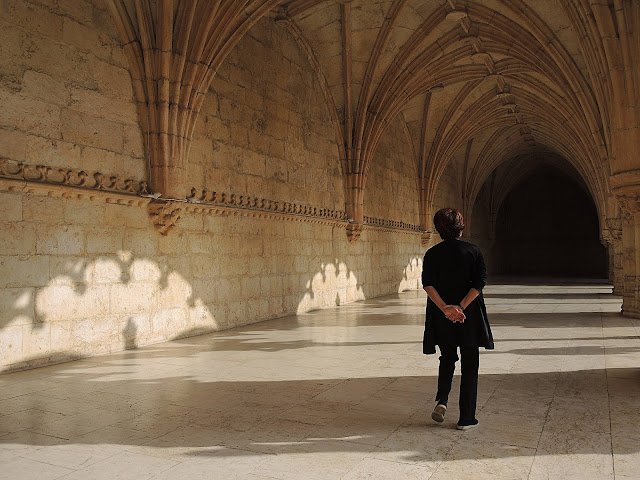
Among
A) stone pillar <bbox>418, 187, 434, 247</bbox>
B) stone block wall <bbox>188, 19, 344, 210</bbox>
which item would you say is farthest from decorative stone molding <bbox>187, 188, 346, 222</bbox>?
stone pillar <bbox>418, 187, 434, 247</bbox>

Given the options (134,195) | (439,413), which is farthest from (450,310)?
(134,195)

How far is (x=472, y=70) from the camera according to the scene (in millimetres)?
12562

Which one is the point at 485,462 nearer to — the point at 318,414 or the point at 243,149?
the point at 318,414

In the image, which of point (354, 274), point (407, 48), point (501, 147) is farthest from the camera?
point (501, 147)

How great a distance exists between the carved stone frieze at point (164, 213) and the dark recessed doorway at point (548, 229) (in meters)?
23.5

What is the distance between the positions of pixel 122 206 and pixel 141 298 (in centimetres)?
109

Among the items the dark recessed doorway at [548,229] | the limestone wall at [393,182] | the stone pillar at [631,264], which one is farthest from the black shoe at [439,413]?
the dark recessed doorway at [548,229]

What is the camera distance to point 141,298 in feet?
21.3

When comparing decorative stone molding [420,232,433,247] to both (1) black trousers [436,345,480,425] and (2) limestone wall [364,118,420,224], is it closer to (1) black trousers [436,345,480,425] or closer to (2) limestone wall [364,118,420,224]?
(2) limestone wall [364,118,420,224]

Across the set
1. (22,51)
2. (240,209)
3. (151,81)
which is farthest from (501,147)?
(22,51)

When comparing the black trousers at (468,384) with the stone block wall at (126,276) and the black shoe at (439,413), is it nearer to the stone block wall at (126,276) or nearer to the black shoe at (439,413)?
the black shoe at (439,413)

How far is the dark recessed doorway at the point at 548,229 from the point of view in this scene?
2794 centimetres

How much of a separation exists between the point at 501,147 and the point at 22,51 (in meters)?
17.8

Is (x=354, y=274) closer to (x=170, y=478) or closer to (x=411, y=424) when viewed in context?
(x=411, y=424)
